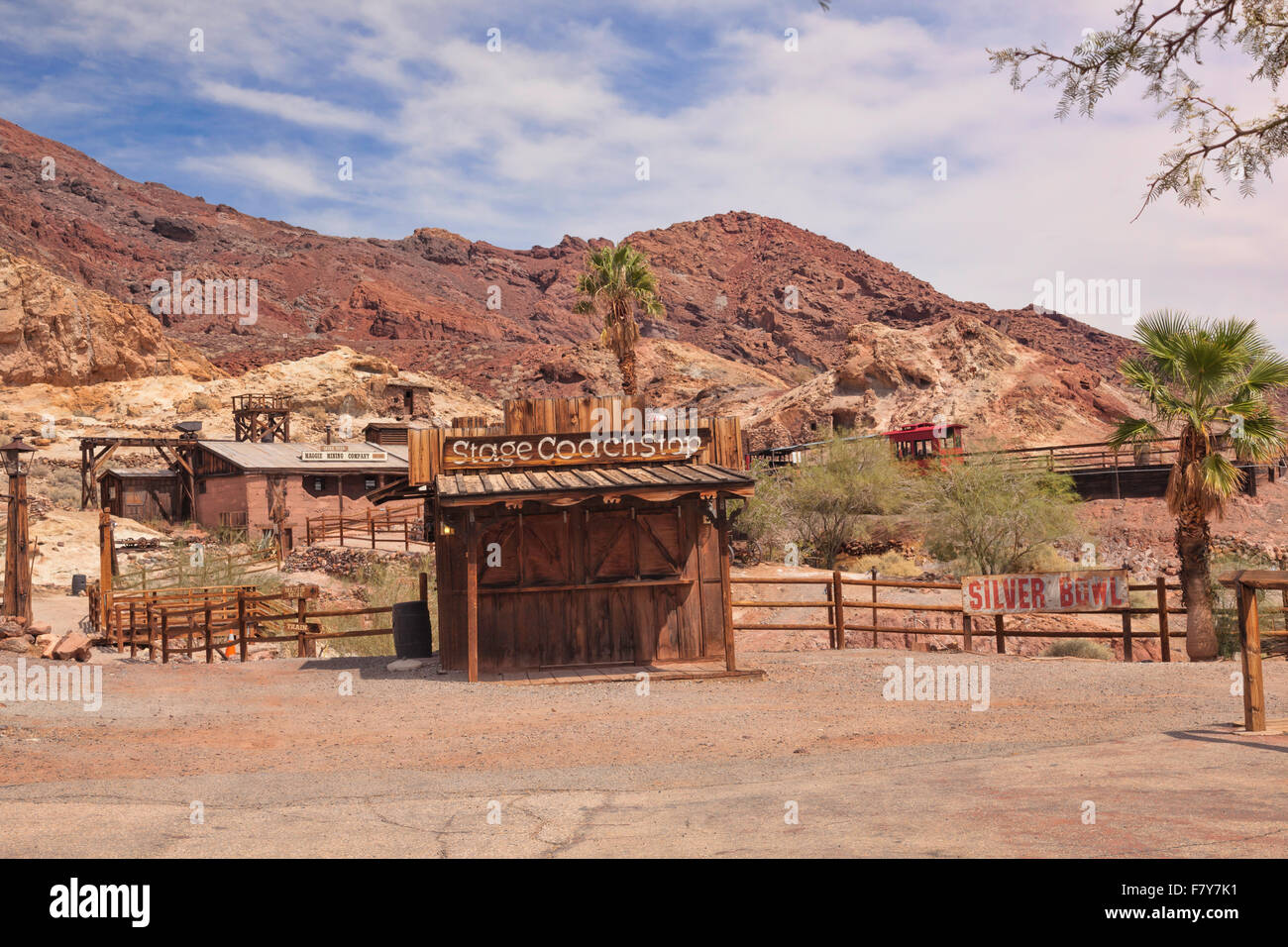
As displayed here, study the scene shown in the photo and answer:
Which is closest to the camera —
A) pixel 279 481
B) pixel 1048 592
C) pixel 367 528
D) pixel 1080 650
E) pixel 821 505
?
pixel 1048 592

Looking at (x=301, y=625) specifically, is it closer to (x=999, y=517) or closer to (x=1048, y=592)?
(x=1048, y=592)

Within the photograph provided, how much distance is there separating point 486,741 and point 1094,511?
116ft

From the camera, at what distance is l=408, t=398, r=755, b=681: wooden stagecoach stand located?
1430 centimetres

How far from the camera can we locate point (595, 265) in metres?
35.0

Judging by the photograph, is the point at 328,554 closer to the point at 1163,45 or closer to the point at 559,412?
the point at 559,412

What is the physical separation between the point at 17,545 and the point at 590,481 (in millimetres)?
10791

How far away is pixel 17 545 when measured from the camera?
1700cm

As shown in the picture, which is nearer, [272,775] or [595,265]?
[272,775]

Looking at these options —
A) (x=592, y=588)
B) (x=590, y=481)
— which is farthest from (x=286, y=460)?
(x=590, y=481)

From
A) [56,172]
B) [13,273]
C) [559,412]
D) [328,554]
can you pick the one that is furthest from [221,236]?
[559,412]

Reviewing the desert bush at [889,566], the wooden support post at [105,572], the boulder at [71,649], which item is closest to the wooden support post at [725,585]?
the boulder at [71,649]

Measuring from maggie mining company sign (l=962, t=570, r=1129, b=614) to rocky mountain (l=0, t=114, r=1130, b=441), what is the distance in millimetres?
46735

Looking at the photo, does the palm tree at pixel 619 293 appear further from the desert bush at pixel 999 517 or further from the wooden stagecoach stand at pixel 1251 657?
the wooden stagecoach stand at pixel 1251 657

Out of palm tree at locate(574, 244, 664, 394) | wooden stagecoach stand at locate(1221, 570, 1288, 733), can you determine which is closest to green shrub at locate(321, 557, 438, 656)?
palm tree at locate(574, 244, 664, 394)
